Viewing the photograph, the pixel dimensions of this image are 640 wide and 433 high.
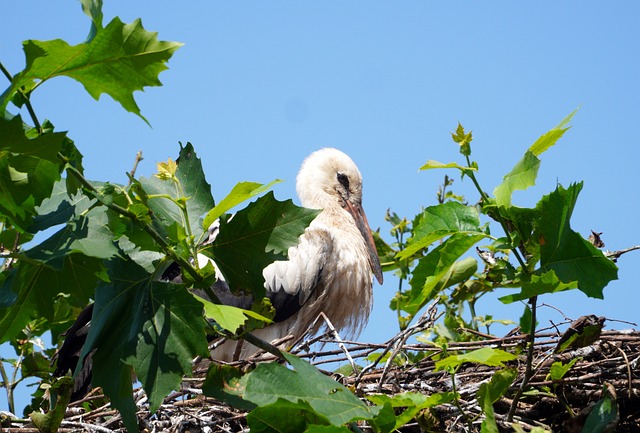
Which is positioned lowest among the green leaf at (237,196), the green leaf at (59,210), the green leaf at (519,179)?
the green leaf at (59,210)

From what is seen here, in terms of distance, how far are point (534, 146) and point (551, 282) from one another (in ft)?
1.29

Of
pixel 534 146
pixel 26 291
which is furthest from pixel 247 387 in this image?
pixel 534 146

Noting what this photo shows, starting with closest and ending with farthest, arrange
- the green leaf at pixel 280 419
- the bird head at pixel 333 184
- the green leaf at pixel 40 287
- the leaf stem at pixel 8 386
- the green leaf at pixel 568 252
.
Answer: the green leaf at pixel 40 287, the green leaf at pixel 280 419, the green leaf at pixel 568 252, the leaf stem at pixel 8 386, the bird head at pixel 333 184

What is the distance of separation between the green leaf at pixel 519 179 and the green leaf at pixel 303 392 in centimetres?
66

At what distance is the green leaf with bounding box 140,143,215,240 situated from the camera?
1954mm

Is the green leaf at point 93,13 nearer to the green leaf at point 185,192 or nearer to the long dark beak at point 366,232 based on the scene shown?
the green leaf at point 185,192

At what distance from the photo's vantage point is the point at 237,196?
1.89 metres

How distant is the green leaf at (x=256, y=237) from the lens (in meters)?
1.91

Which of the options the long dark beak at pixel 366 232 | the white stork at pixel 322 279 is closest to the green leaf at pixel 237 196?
the white stork at pixel 322 279

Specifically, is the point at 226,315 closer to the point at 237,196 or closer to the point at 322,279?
the point at 237,196

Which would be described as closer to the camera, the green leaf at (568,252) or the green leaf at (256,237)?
the green leaf at (256,237)

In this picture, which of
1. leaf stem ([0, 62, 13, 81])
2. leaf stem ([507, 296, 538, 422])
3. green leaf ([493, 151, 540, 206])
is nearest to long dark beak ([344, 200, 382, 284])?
leaf stem ([507, 296, 538, 422])

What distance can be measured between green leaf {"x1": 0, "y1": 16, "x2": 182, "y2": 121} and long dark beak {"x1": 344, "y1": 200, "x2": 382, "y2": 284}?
3.79 m

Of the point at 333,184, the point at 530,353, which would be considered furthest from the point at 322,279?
the point at 530,353
